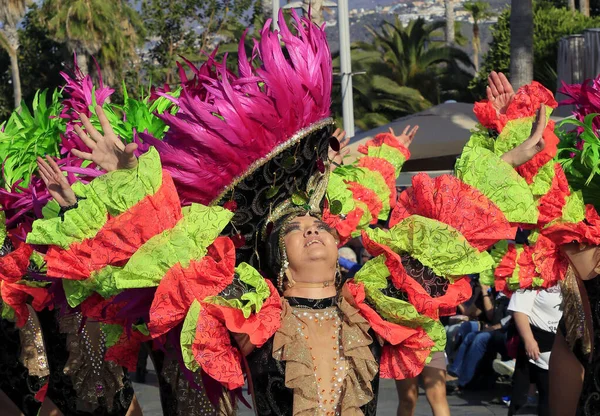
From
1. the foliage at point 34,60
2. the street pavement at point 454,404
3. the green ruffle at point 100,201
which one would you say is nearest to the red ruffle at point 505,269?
the green ruffle at point 100,201

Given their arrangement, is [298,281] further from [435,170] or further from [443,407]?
[435,170]

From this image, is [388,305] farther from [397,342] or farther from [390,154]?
[390,154]

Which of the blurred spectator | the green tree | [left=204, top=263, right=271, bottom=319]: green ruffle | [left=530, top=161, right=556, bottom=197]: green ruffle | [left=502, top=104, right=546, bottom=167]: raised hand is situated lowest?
the blurred spectator

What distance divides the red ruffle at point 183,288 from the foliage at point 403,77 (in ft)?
67.0

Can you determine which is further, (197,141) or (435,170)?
(435,170)

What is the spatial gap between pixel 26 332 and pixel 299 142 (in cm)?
256

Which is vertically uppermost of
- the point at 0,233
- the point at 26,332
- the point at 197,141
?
the point at 197,141

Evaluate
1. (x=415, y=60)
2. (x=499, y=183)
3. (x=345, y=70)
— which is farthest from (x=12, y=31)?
(x=499, y=183)

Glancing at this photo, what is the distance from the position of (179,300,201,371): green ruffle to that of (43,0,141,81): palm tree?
73.6 ft

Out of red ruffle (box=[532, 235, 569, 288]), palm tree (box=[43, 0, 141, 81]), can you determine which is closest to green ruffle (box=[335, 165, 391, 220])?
red ruffle (box=[532, 235, 569, 288])

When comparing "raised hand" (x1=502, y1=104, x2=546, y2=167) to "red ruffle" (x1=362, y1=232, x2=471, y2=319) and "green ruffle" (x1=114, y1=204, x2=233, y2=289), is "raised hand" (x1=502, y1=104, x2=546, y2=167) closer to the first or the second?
"red ruffle" (x1=362, y1=232, x2=471, y2=319)

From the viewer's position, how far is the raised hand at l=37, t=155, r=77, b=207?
4391 mm

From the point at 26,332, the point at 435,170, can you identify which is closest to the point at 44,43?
the point at 435,170

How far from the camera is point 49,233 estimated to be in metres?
4.09
